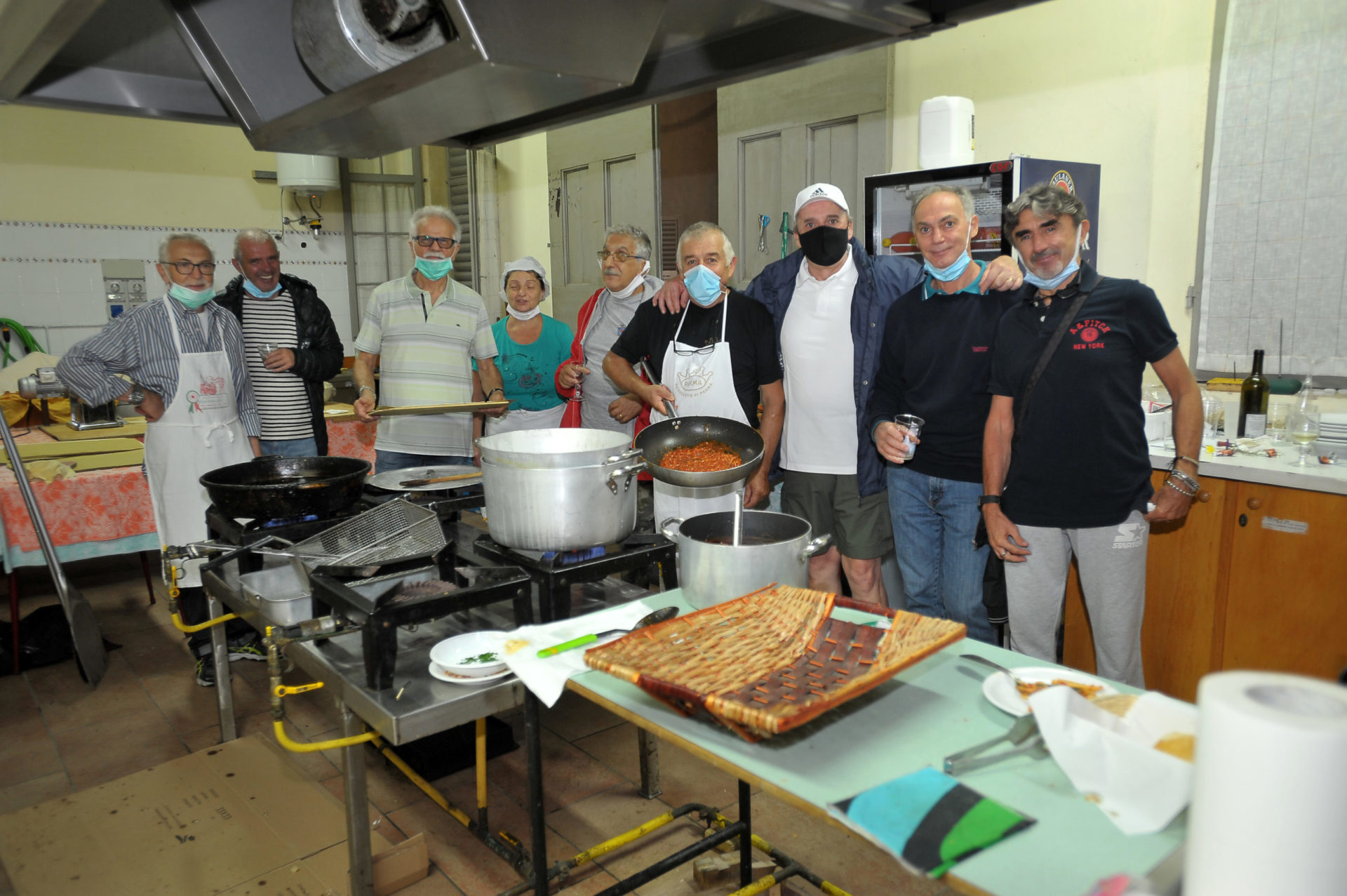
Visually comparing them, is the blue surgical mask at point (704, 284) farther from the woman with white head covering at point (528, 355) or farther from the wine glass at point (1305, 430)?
the wine glass at point (1305, 430)

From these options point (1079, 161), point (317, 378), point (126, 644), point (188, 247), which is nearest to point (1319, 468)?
point (1079, 161)

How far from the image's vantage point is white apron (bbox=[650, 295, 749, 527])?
2.96m

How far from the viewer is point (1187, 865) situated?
2.59 ft

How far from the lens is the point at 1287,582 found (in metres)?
2.74

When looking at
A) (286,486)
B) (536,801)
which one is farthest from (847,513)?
(286,486)

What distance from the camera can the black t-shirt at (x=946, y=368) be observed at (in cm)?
265

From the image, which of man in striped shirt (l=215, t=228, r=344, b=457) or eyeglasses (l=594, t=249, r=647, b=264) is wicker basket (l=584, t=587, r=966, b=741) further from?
man in striped shirt (l=215, t=228, r=344, b=457)

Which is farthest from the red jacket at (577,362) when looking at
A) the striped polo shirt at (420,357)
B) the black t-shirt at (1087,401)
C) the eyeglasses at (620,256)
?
the black t-shirt at (1087,401)

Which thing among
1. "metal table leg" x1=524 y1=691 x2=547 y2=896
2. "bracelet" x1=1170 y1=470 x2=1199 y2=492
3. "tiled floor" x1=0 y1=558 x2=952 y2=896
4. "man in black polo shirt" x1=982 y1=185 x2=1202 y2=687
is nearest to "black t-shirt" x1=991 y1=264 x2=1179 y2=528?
"man in black polo shirt" x1=982 y1=185 x2=1202 y2=687

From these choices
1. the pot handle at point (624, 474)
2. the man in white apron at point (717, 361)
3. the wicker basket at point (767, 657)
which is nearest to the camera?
the wicker basket at point (767, 657)

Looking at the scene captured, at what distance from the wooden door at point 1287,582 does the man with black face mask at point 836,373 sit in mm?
1126

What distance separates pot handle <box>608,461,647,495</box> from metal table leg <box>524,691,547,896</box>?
0.46 meters

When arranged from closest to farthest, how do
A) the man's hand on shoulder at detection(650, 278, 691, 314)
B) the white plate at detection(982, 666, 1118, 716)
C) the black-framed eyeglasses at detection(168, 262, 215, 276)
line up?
the white plate at detection(982, 666, 1118, 716)
the man's hand on shoulder at detection(650, 278, 691, 314)
the black-framed eyeglasses at detection(168, 262, 215, 276)

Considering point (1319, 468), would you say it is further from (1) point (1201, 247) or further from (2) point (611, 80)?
(2) point (611, 80)
